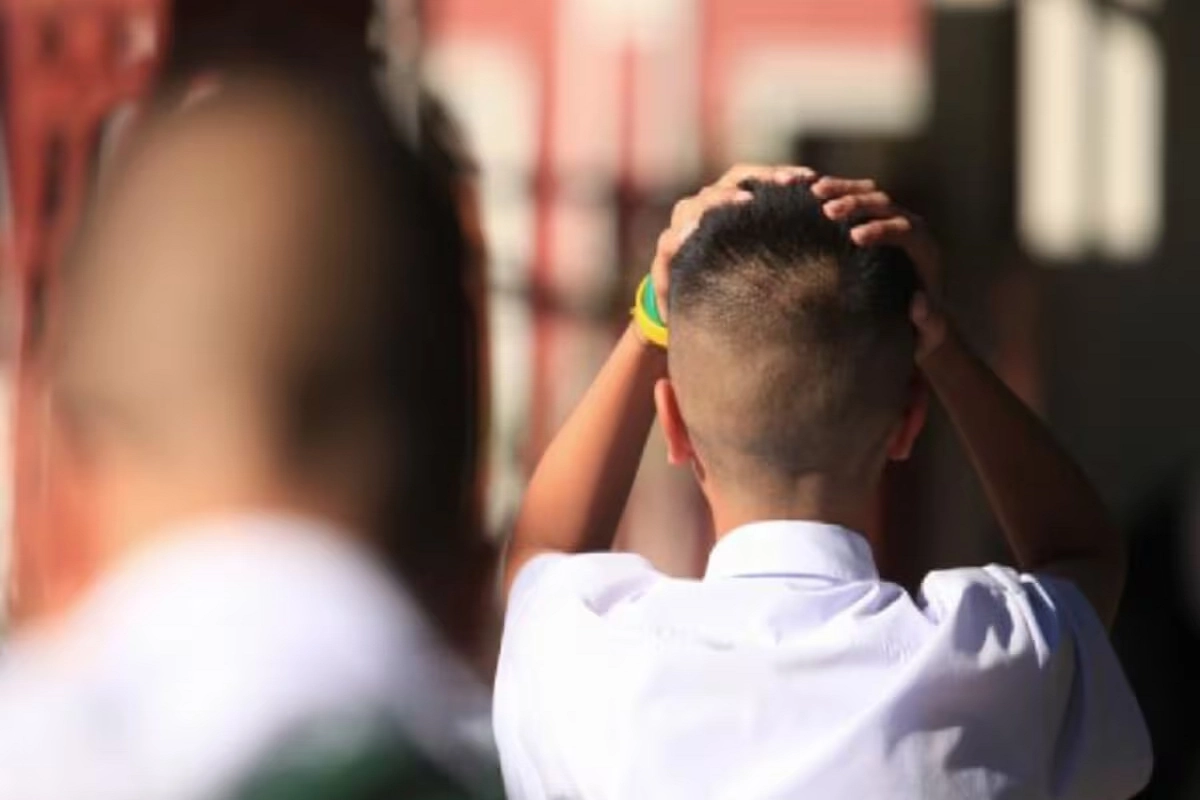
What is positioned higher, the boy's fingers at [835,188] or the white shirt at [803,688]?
the boy's fingers at [835,188]

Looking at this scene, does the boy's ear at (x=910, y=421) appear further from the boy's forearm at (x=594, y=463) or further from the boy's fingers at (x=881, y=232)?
the boy's forearm at (x=594, y=463)

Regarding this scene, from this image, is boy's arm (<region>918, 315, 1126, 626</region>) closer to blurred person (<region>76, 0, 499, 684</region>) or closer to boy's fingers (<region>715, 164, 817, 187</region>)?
boy's fingers (<region>715, 164, 817, 187</region>)

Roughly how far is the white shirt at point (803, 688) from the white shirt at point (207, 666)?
0.52m

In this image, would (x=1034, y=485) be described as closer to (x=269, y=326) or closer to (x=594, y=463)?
(x=594, y=463)

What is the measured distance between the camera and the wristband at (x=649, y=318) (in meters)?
1.60

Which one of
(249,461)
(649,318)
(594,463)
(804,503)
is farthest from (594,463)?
(249,461)

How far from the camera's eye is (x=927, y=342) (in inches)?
59.0

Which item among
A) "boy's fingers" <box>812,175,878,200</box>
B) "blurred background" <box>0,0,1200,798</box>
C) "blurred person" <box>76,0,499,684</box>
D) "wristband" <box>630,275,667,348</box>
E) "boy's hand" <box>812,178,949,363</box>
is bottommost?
"blurred background" <box>0,0,1200,798</box>

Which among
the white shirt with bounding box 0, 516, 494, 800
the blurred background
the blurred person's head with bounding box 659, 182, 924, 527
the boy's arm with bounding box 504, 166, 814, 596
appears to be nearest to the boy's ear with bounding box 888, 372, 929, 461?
the blurred person's head with bounding box 659, 182, 924, 527

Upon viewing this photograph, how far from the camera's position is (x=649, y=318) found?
5.32 ft

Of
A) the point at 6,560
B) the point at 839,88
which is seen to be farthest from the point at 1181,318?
the point at 6,560

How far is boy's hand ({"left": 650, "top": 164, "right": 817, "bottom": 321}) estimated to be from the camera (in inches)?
59.1

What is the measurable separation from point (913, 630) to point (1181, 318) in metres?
2.73

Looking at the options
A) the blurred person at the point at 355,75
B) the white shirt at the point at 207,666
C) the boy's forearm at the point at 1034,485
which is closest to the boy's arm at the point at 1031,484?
the boy's forearm at the point at 1034,485
